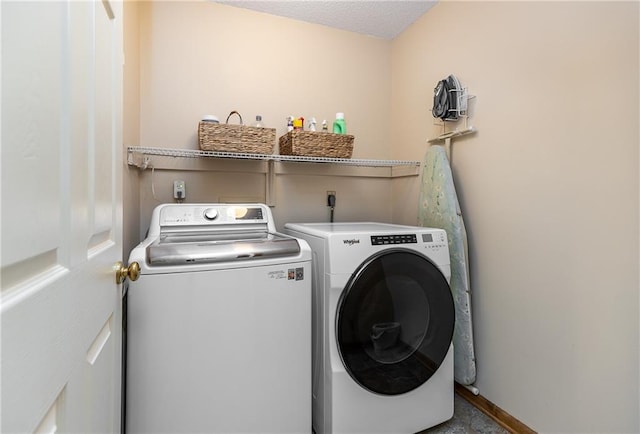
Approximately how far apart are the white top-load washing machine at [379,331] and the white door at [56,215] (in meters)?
0.85

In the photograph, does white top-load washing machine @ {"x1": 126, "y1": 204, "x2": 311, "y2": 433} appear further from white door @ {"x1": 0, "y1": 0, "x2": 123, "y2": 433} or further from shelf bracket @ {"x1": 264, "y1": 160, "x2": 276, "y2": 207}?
shelf bracket @ {"x1": 264, "y1": 160, "x2": 276, "y2": 207}

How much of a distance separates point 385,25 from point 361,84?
426 millimetres

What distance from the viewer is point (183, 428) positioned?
1.16m

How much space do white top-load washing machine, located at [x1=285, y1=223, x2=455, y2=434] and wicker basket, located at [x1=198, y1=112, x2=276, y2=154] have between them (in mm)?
655

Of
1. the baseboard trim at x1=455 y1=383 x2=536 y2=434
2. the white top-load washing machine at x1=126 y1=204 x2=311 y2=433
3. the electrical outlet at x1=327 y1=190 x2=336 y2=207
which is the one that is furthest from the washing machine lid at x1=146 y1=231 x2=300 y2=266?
the baseboard trim at x1=455 y1=383 x2=536 y2=434

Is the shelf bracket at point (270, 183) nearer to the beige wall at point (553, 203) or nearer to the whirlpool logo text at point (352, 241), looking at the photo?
the whirlpool logo text at point (352, 241)

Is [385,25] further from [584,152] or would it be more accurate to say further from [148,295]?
[148,295]

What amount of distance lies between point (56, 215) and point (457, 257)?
166 centimetres

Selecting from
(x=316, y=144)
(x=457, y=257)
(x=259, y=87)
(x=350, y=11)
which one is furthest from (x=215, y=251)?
(x=350, y=11)

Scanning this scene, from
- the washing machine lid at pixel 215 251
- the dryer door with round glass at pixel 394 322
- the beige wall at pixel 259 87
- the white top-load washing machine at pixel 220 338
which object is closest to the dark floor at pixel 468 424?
the dryer door with round glass at pixel 394 322

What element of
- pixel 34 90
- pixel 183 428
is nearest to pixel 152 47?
pixel 34 90

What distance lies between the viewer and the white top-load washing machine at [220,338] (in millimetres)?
1126

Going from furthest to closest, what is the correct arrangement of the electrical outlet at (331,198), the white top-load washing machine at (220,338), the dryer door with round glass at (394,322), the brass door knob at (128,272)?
the electrical outlet at (331,198) < the dryer door with round glass at (394,322) < the white top-load washing machine at (220,338) < the brass door knob at (128,272)

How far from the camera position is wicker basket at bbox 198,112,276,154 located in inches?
68.9
